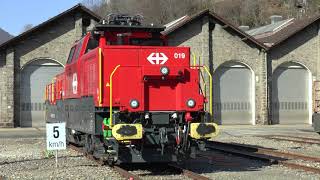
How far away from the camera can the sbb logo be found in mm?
11922

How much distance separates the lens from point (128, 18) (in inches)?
530

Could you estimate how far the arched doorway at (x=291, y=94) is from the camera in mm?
40156

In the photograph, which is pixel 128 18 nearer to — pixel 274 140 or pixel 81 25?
pixel 274 140

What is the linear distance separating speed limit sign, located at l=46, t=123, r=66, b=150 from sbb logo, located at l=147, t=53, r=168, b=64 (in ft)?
9.41

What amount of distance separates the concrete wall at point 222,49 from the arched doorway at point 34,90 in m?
9.08

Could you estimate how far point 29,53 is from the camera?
1409 inches

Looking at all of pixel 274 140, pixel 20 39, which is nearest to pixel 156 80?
pixel 274 140

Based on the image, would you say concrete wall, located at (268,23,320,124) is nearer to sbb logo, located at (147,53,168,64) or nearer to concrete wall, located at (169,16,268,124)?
concrete wall, located at (169,16,268,124)

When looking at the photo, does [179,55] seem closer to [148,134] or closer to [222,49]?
[148,134]

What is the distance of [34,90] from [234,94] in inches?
566

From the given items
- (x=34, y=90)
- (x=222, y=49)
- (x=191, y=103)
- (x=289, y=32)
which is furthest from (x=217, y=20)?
(x=191, y=103)

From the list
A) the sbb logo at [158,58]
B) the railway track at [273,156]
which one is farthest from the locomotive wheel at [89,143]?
the railway track at [273,156]

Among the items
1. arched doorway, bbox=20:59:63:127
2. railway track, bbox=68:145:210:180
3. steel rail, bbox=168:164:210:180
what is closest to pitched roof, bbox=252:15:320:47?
arched doorway, bbox=20:59:63:127

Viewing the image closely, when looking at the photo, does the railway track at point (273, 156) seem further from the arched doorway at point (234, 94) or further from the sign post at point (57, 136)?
the arched doorway at point (234, 94)
